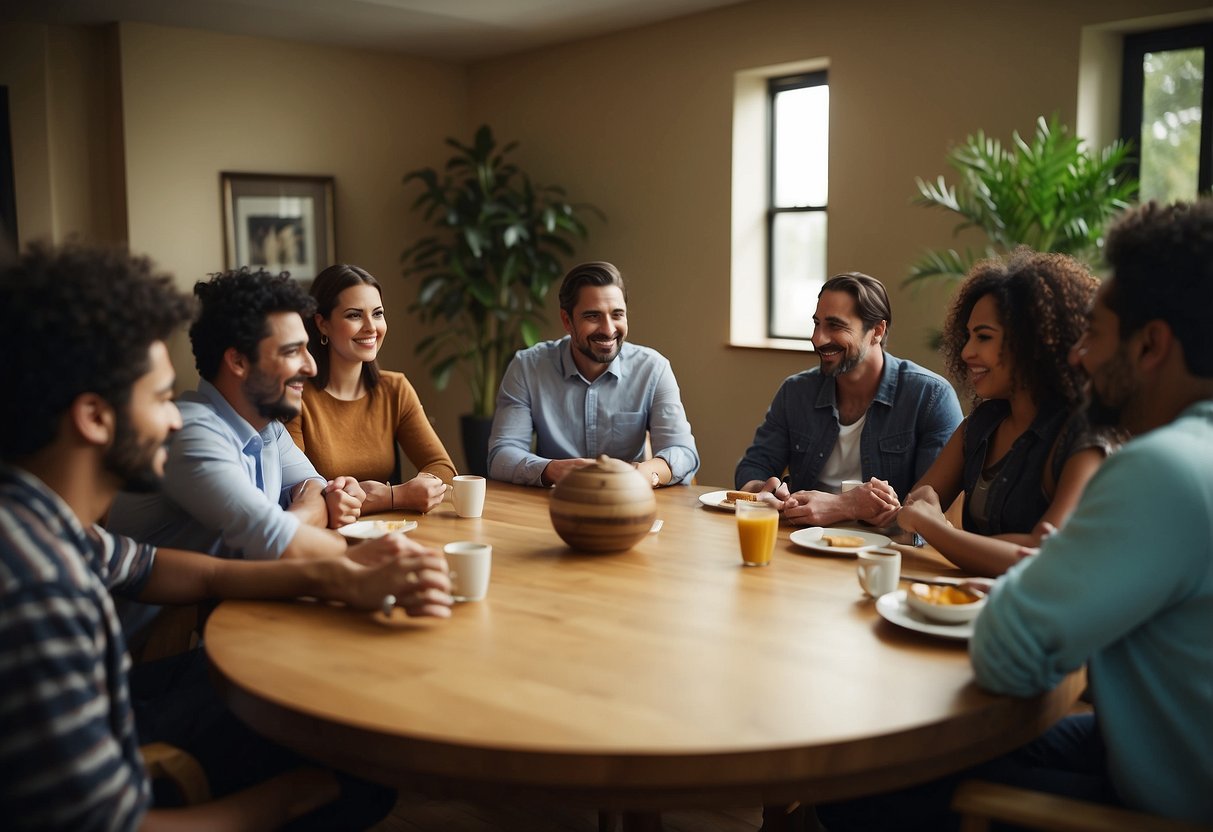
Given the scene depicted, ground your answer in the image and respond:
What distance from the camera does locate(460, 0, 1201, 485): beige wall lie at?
441cm

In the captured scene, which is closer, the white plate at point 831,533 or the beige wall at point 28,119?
the white plate at point 831,533

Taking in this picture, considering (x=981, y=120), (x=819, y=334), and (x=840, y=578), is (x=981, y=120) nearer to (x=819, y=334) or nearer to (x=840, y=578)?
(x=819, y=334)

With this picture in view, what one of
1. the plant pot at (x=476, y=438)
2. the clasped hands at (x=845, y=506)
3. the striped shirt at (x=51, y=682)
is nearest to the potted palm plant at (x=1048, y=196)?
the clasped hands at (x=845, y=506)

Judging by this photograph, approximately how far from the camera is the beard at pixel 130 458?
4.18 ft

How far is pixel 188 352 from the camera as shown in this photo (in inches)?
227

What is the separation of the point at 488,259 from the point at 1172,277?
16.1 feet

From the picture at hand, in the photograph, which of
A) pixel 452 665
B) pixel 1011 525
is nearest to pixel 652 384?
pixel 1011 525

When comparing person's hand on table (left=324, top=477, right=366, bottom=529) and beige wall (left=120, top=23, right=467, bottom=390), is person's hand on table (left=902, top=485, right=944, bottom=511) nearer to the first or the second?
person's hand on table (left=324, top=477, right=366, bottom=529)

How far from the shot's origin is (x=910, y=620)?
1.58 meters

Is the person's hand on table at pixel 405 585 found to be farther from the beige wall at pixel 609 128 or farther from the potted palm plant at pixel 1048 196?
the beige wall at pixel 609 128

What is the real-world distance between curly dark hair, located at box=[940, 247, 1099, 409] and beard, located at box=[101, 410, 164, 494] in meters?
1.68

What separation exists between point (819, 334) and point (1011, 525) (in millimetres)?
955

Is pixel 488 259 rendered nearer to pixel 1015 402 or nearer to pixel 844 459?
pixel 844 459

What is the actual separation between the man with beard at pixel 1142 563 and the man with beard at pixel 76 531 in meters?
0.97
